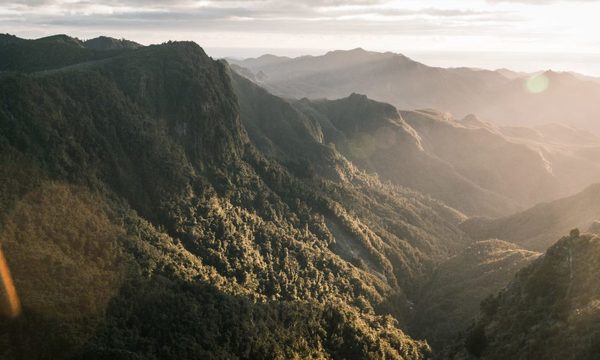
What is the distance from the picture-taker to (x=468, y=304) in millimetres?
172500

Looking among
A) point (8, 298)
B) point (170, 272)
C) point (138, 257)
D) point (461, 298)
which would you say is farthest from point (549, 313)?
point (8, 298)

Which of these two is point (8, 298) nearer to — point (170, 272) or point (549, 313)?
point (170, 272)

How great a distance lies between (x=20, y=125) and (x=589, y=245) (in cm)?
15009

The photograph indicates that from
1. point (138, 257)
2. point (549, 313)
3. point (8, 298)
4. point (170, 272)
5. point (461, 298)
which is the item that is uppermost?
point (549, 313)

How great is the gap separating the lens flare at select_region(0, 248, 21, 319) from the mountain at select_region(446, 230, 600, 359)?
3709 inches

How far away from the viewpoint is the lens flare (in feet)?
317

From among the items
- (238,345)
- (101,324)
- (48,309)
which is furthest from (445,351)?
(48,309)

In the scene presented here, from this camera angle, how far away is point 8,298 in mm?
98125

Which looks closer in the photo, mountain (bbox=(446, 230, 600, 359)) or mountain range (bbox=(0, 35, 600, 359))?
mountain (bbox=(446, 230, 600, 359))

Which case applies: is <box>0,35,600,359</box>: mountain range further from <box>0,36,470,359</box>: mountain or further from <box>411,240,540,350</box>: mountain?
<box>411,240,540,350</box>: mountain

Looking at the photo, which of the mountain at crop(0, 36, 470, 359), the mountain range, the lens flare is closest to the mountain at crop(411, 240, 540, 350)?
the mountain range

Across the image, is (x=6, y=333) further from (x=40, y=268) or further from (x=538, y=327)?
(x=538, y=327)

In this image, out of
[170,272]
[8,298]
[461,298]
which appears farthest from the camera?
[461,298]

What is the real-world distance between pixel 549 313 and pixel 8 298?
348 feet
